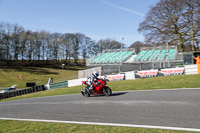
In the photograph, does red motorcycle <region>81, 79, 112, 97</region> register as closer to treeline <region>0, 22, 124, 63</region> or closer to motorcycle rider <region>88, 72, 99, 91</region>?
motorcycle rider <region>88, 72, 99, 91</region>

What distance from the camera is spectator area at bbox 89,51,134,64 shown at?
28.1m

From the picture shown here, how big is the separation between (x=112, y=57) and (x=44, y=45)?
5456 centimetres

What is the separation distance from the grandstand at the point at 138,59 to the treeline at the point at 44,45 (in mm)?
42821

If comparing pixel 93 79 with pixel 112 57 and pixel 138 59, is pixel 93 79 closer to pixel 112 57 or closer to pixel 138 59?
pixel 138 59

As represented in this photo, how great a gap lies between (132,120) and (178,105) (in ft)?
7.86

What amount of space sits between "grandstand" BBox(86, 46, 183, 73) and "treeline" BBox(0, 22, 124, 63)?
4282 cm

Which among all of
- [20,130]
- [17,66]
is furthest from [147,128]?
[17,66]

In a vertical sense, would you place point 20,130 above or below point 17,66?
below

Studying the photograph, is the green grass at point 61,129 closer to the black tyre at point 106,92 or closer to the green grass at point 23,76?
the black tyre at point 106,92

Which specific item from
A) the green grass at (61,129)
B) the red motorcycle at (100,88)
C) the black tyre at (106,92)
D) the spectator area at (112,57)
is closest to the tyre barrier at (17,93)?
the spectator area at (112,57)

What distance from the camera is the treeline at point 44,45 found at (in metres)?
67.1

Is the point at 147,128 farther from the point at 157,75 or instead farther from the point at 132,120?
the point at 157,75

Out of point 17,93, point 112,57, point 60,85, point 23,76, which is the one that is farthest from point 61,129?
point 23,76

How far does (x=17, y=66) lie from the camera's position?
61.6m
